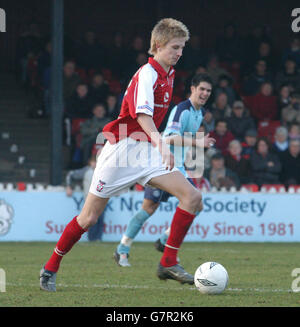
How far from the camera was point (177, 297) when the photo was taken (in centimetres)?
687

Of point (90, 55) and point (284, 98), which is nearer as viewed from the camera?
point (284, 98)

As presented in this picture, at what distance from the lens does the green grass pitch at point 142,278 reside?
665 cm

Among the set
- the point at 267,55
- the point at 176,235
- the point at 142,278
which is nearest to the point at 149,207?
the point at 142,278

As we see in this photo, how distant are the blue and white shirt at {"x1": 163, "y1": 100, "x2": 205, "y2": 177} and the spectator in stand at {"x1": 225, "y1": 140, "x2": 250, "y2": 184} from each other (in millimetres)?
5159

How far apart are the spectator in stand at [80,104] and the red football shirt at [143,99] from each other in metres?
9.51

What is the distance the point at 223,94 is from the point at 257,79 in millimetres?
1855

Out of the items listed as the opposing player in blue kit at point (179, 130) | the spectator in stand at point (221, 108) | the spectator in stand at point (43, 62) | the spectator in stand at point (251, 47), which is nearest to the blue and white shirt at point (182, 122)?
the opposing player in blue kit at point (179, 130)

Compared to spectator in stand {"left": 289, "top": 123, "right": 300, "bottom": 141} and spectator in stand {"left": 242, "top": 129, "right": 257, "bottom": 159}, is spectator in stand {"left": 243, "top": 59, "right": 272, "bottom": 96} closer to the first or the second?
spectator in stand {"left": 289, "top": 123, "right": 300, "bottom": 141}

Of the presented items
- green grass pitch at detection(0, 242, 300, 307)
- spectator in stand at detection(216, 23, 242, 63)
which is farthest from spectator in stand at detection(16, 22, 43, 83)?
green grass pitch at detection(0, 242, 300, 307)

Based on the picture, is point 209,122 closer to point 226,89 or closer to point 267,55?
point 226,89

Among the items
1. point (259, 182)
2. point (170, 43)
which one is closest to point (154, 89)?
point (170, 43)

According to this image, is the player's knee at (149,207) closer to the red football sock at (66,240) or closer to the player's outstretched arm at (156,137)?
the red football sock at (66,240)

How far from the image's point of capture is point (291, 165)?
50.9 ft

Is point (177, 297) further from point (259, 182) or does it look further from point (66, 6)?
point (66, 6)
